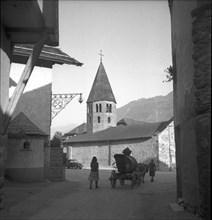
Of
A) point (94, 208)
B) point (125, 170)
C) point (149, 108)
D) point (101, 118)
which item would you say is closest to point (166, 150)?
point (101, 118)

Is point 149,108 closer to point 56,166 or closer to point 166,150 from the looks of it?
point 166,150

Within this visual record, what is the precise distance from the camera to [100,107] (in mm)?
59219

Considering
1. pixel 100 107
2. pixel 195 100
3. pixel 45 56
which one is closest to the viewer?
pixel 195 100

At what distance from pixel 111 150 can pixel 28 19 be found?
3824 cm

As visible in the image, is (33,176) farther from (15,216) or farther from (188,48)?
(188,48)

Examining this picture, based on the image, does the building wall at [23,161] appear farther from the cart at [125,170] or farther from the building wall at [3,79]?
the building wall at [3,79]

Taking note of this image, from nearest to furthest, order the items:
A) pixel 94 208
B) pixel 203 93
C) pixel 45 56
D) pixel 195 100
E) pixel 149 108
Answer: pixel 203 93
pixel 195 100
pixel 94 208
pixel 45 56
pixel 149 108

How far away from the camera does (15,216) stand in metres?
7.77

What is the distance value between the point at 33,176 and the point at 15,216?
9.04 m

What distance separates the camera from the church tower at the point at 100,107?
5812 cm

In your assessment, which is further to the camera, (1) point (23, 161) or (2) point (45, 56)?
(2) point (45, 56)

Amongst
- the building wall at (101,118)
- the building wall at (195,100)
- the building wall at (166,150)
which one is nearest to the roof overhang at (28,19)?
the building wall at (195,100)

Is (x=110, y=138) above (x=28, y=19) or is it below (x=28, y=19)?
below

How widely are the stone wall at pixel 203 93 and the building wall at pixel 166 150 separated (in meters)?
31.2
